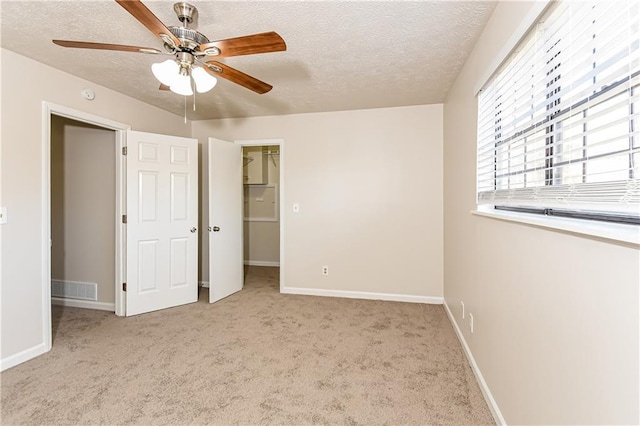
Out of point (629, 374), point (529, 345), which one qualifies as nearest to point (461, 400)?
point (529, 345)

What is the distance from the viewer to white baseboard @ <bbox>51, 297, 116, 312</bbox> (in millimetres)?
3336

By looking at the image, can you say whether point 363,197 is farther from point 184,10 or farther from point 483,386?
point 184,10

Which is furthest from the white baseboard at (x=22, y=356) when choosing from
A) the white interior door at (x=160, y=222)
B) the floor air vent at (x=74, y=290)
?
the floor air vent at (x=74, y=290)

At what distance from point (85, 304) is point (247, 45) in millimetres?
3653

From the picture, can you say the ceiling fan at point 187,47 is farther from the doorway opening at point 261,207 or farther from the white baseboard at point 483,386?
A: the doorway opening at point 261,207

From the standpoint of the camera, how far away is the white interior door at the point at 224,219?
353 centimetres

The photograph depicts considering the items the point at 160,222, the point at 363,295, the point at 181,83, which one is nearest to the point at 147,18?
the point at 181,83

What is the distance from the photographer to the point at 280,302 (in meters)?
3.55

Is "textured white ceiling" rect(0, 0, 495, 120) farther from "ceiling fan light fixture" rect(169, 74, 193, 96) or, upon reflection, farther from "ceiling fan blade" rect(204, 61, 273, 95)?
"ceiling fan light fixture" rect(169, 74, 193, 96)

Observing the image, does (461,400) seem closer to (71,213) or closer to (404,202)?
(404,202)

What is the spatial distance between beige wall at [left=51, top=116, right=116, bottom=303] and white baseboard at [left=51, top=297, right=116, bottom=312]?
0.19ft

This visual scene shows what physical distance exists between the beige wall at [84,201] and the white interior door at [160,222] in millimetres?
386

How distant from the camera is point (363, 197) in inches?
145

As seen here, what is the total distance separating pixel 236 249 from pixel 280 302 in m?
0.97
